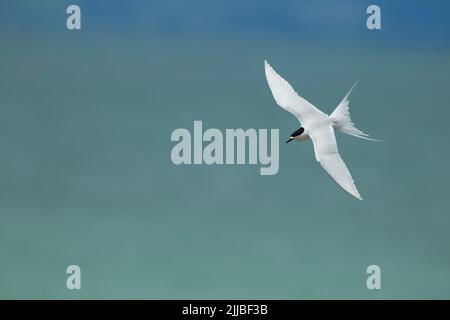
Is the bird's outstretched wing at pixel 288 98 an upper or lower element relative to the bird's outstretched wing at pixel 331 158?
upper

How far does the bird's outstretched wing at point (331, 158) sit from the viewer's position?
399 centimetres

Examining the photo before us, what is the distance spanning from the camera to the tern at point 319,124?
4.02 m

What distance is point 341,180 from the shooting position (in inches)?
157

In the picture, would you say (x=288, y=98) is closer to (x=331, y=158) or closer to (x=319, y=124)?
(x=319, y=124)

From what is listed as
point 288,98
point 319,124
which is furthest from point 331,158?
point 288,98

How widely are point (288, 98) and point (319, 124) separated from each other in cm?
17

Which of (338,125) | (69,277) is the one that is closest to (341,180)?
(338,125)

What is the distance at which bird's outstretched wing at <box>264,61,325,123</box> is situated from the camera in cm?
407

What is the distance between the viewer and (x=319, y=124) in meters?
4.07
